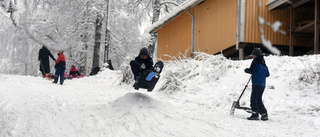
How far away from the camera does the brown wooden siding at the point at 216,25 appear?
10766mm

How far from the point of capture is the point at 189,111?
5.20m

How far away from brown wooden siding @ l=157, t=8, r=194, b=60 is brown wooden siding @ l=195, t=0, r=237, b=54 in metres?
1.19

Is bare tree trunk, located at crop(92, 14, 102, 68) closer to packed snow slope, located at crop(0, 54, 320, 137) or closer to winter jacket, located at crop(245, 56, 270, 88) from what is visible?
packed snow slope, located at crop(0, 54, 320, 137)

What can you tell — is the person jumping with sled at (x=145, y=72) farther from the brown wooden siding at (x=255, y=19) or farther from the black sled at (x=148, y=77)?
the brown wooden siding at (x=255, y=19)

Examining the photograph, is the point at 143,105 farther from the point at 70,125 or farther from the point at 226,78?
the point at 226,78

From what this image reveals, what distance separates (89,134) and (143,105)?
1.73m

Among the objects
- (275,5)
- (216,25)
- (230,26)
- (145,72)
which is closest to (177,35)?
(216,25)

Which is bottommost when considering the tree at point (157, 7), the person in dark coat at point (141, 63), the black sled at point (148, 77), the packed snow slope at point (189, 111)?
the packed snow slope at point (189, 111)

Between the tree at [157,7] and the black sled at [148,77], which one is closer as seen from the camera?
the black sled at [148,77]

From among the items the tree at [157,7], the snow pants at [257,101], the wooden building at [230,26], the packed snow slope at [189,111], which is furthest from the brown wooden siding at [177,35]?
the snow pants at [257,101]

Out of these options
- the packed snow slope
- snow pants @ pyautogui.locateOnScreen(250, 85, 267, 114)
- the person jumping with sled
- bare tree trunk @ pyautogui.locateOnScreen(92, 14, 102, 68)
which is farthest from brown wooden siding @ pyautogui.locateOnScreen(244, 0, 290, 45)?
bare tree trunk @ pyautogui.locateOnScreen(92, 14, 102, 68)

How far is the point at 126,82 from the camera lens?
34.6 ft

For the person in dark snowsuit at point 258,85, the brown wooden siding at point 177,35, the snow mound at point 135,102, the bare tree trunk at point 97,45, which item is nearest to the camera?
the person in dark snowsuit at point 258,85

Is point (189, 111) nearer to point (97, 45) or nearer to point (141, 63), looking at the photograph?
point (141, 63)
